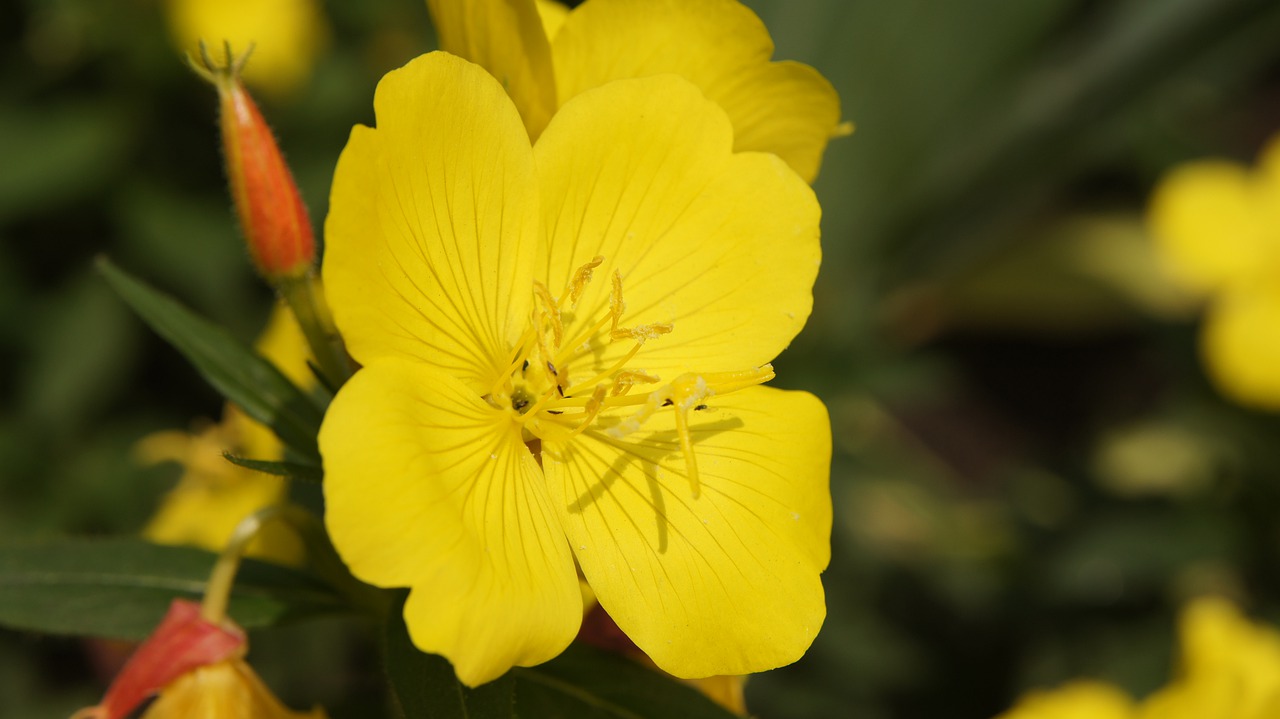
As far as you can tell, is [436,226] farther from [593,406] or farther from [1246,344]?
[1246,344]

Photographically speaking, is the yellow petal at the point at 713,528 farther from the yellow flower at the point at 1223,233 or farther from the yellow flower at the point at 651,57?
the yellow flower at the point at 1223,233

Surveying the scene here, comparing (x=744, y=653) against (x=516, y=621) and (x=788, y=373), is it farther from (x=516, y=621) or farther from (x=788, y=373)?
(x=788, y=373)

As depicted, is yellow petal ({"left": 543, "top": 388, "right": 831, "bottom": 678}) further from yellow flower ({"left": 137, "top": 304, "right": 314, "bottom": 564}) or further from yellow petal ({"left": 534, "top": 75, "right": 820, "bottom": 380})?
yellow flower ({"left": 137, "top": 304, "right": 314, "bottom": 564})

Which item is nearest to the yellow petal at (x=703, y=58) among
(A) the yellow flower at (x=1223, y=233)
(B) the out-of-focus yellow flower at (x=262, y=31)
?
(B) the out-of-focus yellow flower at (x=262, y=31)

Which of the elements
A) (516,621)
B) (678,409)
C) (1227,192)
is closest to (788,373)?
(1227,192)

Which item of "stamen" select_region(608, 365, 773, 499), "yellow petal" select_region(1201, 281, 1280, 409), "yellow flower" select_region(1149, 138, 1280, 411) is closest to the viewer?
"stamen" select_region(608, 365, 773, 499)

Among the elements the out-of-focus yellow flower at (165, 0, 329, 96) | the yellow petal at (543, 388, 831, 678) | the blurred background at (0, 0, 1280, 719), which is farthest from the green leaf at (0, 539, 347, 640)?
the out-of-focus yellow flower at (165, 0, 329, 96)

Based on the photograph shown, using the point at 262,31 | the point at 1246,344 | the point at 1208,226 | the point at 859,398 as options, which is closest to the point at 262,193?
the point at 262,31
